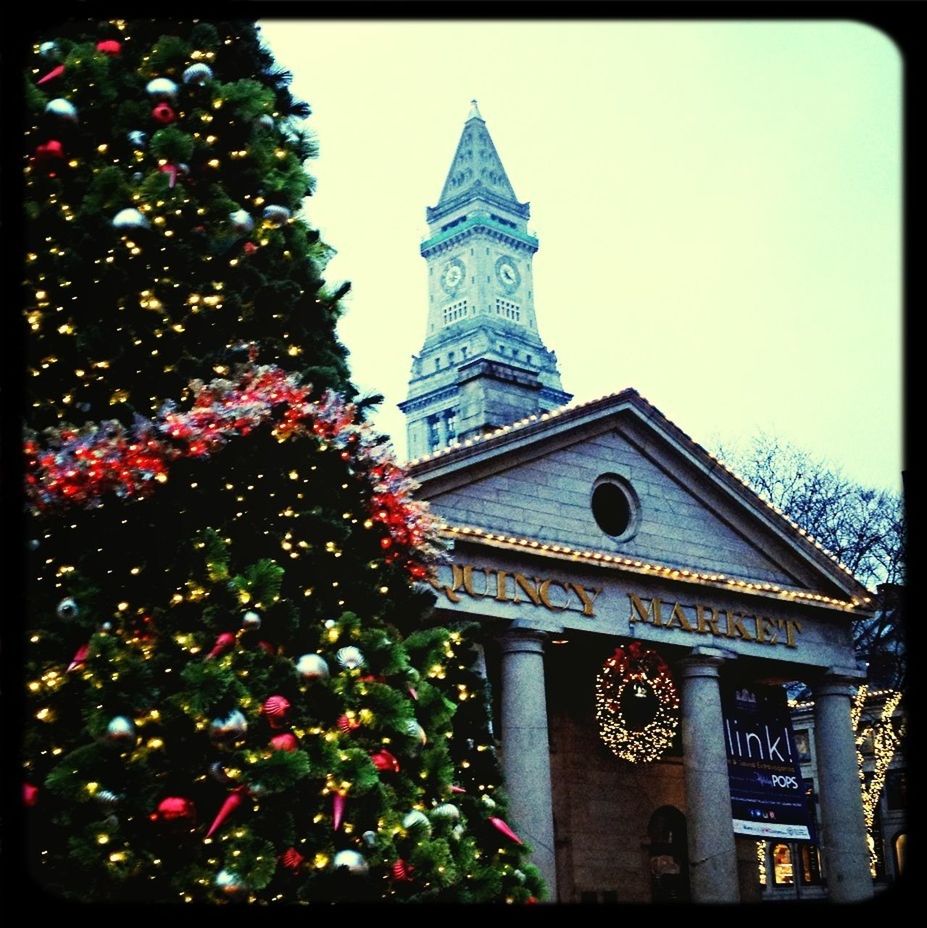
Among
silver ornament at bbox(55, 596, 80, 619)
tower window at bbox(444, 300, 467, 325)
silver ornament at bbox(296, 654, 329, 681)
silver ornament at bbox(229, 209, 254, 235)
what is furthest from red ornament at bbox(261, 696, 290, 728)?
tower window at bbox(444, 300, 467, 325)

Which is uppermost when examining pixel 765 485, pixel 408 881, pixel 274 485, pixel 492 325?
pixel 492 325

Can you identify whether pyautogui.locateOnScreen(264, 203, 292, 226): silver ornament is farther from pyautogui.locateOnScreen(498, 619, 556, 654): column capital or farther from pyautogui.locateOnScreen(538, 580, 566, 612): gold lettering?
pyautogui.locateOnScreen(538, 580, 566, 612): gold lettering

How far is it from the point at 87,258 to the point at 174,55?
1822mm

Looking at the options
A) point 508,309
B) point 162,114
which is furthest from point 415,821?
point 508,309

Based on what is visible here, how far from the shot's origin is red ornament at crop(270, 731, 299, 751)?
747 centimetres

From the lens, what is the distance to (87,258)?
336 inches

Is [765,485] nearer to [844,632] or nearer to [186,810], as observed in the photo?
[844,632]

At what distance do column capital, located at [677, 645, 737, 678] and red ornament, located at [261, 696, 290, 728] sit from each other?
18127 millimetres

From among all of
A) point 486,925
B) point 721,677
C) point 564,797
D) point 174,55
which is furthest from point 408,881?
point 721,677

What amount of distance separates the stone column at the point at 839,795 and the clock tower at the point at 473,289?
94632 millimetres

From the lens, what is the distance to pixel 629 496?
25.7 m

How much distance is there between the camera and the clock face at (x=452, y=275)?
5251 inches

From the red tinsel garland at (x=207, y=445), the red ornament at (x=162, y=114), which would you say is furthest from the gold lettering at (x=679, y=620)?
the red ornament at (x=162, y=114)

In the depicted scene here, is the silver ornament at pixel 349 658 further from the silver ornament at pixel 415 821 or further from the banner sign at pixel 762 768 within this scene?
the banner sign at pixel 762 768
